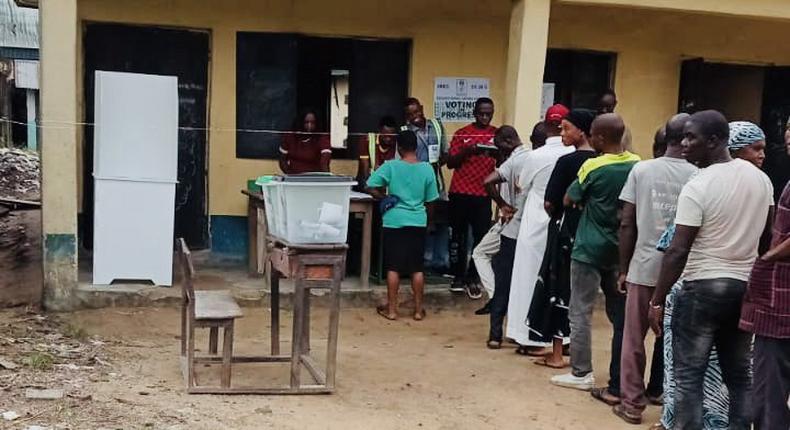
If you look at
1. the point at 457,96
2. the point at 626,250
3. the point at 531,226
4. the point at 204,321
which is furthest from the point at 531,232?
the point at 457,96

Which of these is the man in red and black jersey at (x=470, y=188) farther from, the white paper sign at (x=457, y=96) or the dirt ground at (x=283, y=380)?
the white paper sign at (x=457, y=96)

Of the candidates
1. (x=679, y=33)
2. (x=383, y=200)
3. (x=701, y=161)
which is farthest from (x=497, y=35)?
(x=701, y=161)

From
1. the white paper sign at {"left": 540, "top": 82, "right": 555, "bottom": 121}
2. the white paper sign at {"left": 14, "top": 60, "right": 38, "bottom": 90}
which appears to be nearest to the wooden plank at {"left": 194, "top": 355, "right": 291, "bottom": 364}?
the white paper sign at {"left": 540, "top": 82, "right": 555, "bottom": 121}

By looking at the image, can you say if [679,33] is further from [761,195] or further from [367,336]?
[761,195]

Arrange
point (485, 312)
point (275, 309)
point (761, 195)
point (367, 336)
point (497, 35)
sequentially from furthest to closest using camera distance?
point (497, 35), point (485, 312), point (367, 336), point (275, 309), point (761, 195)

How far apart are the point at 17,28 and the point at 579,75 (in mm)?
16241

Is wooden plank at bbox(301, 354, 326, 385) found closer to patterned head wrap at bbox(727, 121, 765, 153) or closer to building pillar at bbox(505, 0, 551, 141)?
patterned head wrap at bbox(727, 121, 765, 153)

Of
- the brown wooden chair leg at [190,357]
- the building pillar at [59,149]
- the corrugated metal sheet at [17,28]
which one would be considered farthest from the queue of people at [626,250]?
the corrugated metal sheet at [17,28]

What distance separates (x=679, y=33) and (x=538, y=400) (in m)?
5.52

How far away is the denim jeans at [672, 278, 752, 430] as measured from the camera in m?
3.65

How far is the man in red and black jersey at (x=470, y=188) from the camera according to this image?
7.20 meters

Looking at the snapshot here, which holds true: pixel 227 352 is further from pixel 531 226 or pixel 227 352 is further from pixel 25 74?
pixel 25 74

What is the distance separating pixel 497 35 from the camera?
330 inches

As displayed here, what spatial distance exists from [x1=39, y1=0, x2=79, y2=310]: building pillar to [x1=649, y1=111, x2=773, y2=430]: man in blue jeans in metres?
4.56
